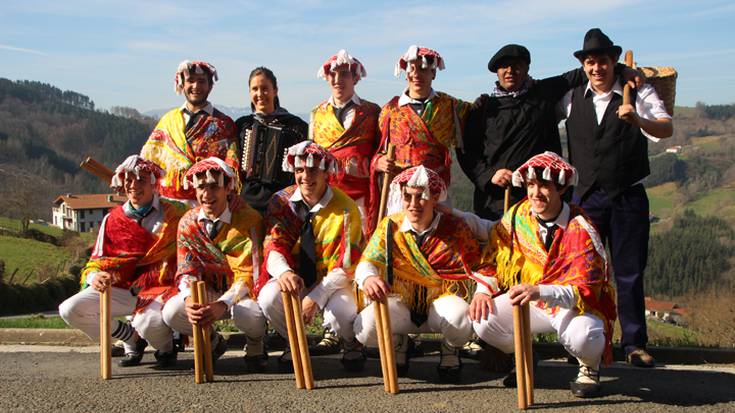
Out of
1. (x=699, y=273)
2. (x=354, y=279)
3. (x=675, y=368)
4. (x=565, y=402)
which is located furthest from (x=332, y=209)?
(x=699, y=273)

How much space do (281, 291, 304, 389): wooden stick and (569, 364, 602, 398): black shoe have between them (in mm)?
1798

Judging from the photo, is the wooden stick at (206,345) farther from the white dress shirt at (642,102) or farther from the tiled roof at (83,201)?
the tiled roof at (83,201)

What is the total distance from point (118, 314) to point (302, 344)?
1.64 metres

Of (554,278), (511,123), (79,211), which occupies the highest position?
(511,123)

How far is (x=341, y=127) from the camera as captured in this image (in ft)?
21.5

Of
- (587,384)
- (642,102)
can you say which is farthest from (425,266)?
(642,102)

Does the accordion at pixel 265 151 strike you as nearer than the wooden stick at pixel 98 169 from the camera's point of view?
No

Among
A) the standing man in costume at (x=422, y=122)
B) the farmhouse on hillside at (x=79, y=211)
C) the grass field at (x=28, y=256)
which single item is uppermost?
the standing man in costume at (x=422, y=122)

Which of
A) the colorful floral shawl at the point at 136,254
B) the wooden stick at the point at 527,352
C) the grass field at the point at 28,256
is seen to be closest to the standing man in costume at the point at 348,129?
the colorful floral shawl at the point at 136,254

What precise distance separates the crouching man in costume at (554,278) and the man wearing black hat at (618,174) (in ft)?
2.83

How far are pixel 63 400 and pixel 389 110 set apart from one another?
3343 millimetres

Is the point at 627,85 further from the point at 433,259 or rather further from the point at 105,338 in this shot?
the point at 105,338

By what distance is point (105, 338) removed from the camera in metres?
5.50

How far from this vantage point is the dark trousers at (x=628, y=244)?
5.78 m
